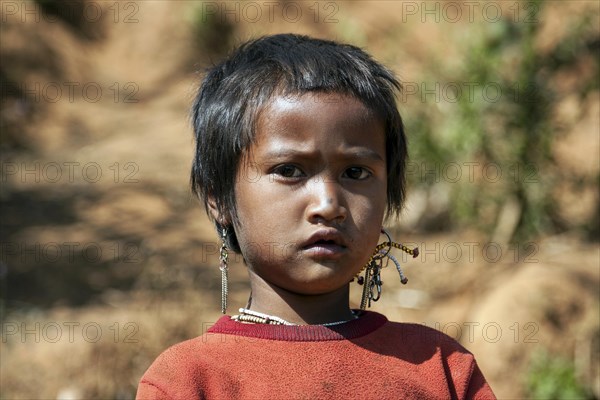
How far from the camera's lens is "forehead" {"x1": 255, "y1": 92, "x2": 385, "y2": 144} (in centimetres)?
173

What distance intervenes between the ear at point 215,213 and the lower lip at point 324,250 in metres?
0.26

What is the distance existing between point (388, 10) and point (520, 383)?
5087mm

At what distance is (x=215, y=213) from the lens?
6.36ft

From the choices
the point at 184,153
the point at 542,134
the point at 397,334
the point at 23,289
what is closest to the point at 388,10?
the point at 184,153

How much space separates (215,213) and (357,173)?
338mm

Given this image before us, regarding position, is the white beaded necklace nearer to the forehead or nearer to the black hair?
the black hair

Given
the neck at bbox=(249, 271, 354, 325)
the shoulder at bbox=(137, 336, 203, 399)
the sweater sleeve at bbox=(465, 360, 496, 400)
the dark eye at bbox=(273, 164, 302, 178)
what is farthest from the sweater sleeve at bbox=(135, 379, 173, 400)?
the sweater sleeve at bbox=(465, 360, 496, 400)

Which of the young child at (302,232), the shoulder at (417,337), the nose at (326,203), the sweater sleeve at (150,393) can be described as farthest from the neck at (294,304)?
the sweater sleeve at (150,393)

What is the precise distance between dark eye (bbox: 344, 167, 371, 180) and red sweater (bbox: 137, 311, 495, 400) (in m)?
0.30

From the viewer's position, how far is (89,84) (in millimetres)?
7934

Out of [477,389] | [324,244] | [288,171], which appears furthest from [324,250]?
[477,389]

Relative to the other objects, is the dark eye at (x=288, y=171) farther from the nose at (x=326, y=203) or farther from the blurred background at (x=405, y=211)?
the blurred background at (x=405, y=211)

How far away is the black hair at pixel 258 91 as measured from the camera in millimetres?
1798

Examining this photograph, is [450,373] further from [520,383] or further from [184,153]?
[184,153]
